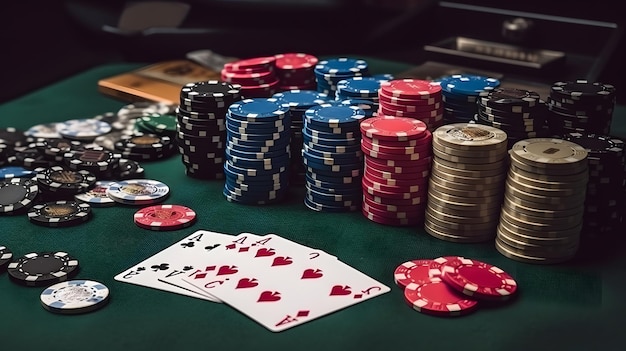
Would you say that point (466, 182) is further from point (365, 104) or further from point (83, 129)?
→ point (83, 129)

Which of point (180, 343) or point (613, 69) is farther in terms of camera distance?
point (613, 69)

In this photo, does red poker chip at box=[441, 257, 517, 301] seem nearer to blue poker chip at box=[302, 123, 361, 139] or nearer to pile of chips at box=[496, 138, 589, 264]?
pile of chips at box=[496, 138, 589, 264]

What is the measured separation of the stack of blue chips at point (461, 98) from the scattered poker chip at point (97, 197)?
109cm

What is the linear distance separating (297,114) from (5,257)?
100 centimetres

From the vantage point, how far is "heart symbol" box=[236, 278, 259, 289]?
2.21 meters

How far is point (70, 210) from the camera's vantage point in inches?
104

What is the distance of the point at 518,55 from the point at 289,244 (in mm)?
2025

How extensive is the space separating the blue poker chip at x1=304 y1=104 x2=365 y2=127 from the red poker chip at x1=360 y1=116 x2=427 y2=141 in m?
0.05

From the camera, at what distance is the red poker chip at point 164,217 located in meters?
2.58

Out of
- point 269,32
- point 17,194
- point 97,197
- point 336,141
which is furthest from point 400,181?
point 269,32

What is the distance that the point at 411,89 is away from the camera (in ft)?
8.97

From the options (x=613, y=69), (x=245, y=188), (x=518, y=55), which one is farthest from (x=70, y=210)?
(x=613, y=69)

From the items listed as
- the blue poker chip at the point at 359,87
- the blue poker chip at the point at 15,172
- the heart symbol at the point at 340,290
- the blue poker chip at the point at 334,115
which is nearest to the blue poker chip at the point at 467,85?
the blue poker chip at the point at 359,87

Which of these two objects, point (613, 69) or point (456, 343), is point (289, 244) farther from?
point (613, 69)
